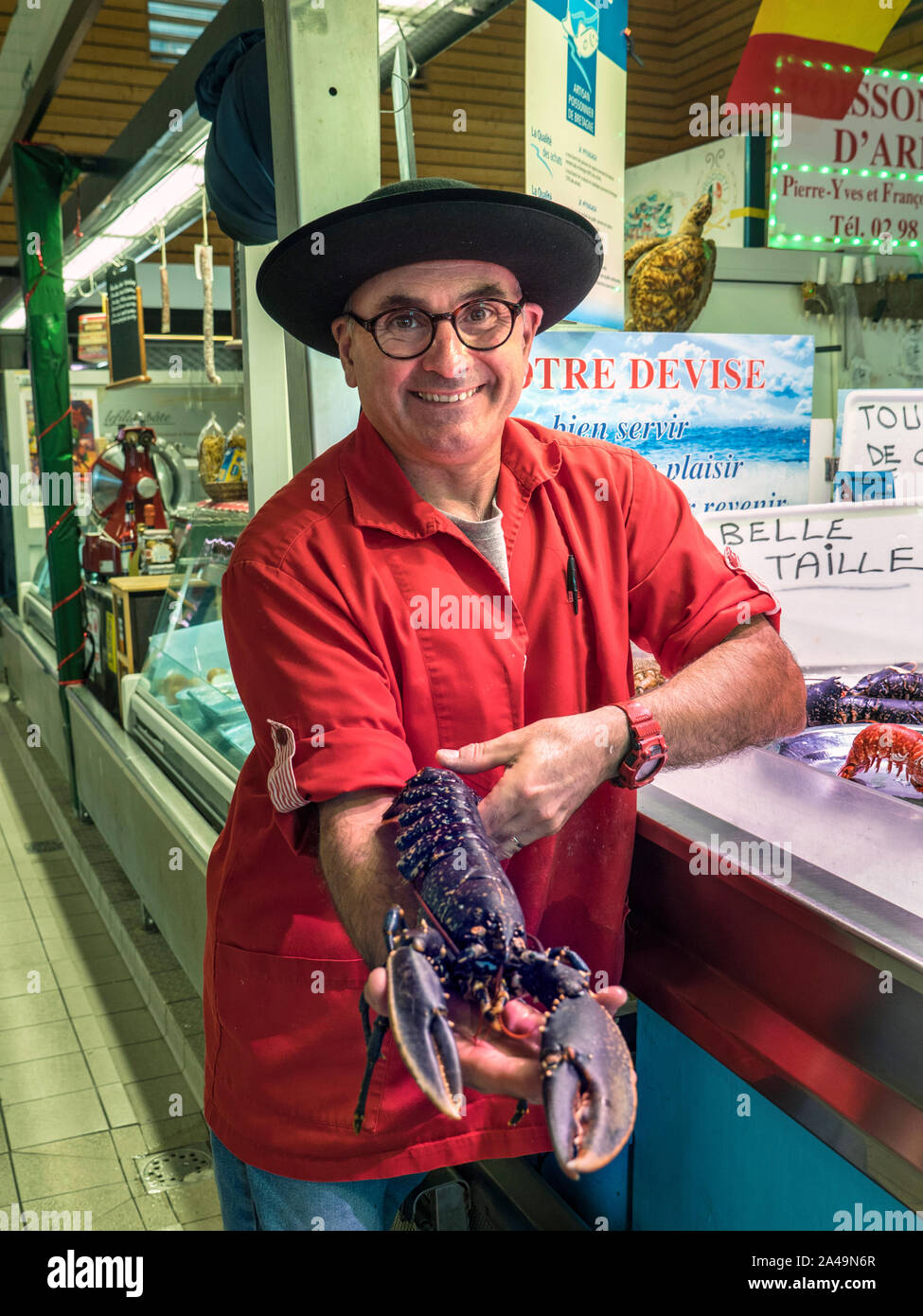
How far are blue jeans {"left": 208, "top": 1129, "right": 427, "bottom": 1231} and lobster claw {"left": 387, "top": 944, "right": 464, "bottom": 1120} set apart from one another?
86 centimetres

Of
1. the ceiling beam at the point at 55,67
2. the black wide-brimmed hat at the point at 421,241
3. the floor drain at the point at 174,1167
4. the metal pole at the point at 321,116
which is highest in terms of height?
the ceiling beam at the point at 55,67

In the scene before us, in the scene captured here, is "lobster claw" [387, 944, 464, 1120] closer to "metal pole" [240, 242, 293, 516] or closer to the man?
the man

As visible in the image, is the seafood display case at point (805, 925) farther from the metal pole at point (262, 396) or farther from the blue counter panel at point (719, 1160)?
the metal pole at point (262, 396)

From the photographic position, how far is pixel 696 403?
2656mm

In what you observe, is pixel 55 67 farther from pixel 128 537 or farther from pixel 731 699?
pixel 731 699

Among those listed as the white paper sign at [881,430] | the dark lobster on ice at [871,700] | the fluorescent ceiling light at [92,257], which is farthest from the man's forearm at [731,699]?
the fluorescent ceiling light at [92,257]

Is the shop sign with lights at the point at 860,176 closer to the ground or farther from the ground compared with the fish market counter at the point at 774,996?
farther from the ground

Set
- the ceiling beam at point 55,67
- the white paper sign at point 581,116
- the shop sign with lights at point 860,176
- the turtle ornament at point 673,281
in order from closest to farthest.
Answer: the white paper sign at point 581,116 → the turtle ornament at point 673,281 → the shop sign with lights at point 860,176 → the ceiling beam at point 55,67

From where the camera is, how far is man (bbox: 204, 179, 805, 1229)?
1.51 metres

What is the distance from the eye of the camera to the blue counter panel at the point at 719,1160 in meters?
1.47

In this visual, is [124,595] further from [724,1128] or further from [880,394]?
[724,1128]

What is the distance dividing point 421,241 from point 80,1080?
311 cm

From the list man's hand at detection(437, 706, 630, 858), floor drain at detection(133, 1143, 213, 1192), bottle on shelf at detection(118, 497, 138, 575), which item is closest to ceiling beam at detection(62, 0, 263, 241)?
bottle on shelf at detection(118, 497, 138, 575)

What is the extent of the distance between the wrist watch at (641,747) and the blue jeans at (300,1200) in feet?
2.64
